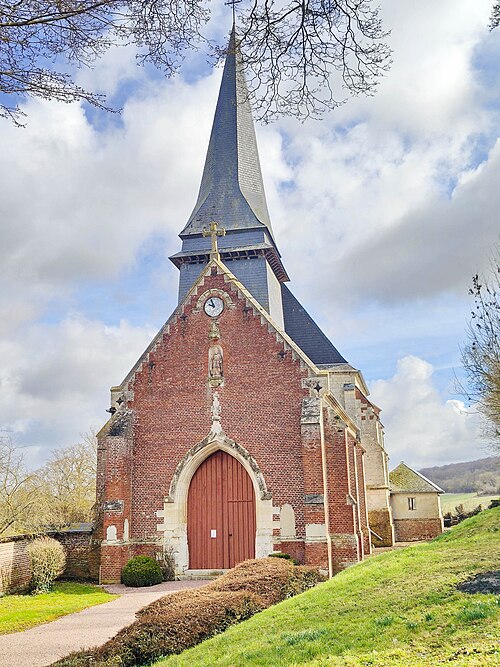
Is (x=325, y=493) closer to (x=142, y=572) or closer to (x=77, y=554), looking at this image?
(x=142, y=572)

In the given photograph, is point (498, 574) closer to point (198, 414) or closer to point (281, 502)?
point (281, 502)

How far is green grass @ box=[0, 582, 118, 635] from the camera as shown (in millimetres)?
13812

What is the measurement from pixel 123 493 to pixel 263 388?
5.51 metres

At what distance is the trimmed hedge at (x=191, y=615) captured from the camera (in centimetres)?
920

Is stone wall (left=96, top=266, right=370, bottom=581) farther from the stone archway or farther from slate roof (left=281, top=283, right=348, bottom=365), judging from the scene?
slate roof (left=281, top=283, right=348, bottom=365)

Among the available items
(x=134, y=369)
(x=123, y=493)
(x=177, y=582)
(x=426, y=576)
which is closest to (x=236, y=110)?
(x=134, y=369)

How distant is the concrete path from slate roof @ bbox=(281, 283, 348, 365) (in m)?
18.8

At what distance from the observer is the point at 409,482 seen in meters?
36.9

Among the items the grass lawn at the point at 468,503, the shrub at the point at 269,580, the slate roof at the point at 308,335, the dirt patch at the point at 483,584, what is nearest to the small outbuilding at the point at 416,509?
the slate roof at the point at 308,335

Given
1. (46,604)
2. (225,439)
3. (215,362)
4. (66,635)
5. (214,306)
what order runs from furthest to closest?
(214,306)
(215,362)
(225,439)
(46,604)
(66,635)

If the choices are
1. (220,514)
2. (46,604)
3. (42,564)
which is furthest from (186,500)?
(46,604)

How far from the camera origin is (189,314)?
72.9 ft

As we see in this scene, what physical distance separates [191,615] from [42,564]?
9402 millimetres

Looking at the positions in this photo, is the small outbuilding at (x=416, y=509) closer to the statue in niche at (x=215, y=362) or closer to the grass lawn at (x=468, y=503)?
the grass lawn at (x=468, y=503)
